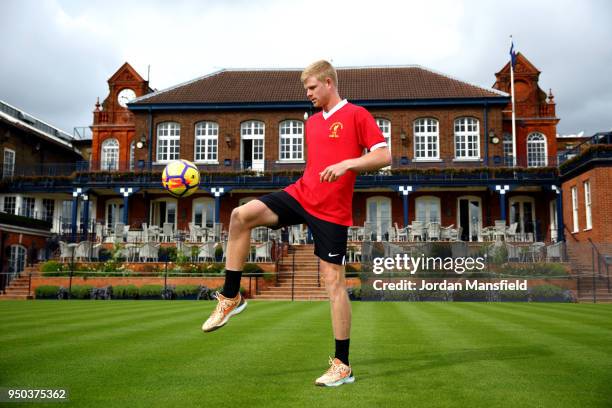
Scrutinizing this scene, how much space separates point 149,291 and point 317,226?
1594 cm

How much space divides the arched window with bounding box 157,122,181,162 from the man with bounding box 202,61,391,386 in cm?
2973

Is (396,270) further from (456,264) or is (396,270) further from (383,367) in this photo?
(383,367)

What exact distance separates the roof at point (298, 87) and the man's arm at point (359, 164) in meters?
28.6

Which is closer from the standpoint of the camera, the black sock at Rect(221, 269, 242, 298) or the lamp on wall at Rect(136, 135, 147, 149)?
the black sock at Rect(221, 269, 242, 298)

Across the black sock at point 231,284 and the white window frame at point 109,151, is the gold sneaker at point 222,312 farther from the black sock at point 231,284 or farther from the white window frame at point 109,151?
the white window frame at point 109,151

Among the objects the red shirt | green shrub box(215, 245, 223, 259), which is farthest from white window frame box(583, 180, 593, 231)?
the red shirt

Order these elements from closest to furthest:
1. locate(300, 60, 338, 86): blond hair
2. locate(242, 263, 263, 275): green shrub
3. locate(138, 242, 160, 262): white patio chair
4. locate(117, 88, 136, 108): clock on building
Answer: locate(300, 60, 338, 86): blond hair < locate(242, 263, 263, 275): green shrub < locate(138, 242, 160, 262): white patio chair < locate(117, 88, 136, 108): clock on building

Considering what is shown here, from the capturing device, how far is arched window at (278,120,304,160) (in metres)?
33.1

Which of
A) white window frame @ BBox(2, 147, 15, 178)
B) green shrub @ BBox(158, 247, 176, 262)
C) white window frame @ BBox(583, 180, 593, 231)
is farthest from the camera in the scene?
white window frame @ BBox(2, 147, 15, 178)

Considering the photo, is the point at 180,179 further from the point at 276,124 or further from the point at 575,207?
the point at 276,124

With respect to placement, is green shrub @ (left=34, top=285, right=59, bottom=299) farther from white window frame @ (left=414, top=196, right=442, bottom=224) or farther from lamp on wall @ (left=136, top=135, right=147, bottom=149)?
white window frame @ (left=414, top=196, right=442, bottom=224)

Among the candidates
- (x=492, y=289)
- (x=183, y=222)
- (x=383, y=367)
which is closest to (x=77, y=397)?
(x=383, y=367)

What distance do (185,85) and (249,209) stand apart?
107ft

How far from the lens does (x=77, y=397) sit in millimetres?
3680
